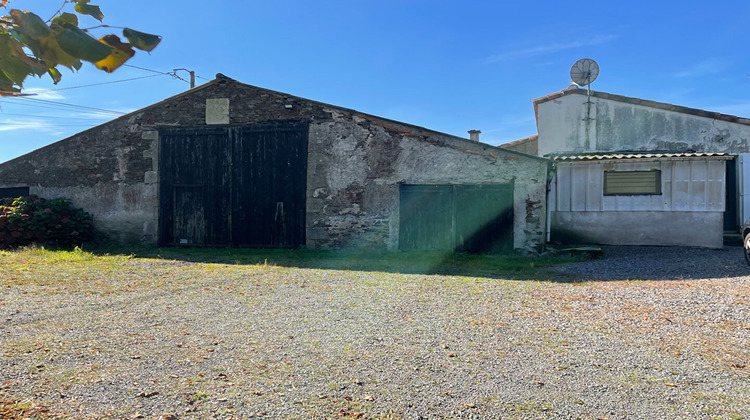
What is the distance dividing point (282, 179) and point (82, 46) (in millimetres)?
10186

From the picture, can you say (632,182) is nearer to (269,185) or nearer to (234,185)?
(269,185)

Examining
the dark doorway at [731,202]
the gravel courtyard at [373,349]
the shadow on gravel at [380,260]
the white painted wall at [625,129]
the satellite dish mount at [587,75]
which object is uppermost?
the satellite dish mount at [587,75]

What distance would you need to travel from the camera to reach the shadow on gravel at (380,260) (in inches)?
332

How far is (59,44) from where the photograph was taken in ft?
4.28

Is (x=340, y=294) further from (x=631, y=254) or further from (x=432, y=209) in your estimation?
(x=631, y=254)

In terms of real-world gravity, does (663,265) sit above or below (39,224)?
below

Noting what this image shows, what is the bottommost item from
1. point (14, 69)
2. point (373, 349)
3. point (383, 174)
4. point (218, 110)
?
point (373, 349)

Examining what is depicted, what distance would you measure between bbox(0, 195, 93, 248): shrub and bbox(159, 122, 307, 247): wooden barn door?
207 cm

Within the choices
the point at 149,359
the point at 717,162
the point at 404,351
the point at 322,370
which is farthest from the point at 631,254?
the point at 149,359

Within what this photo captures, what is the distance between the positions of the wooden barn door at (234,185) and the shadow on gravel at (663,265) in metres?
6.25

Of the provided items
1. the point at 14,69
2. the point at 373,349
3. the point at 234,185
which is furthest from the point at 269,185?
the point at 14,69

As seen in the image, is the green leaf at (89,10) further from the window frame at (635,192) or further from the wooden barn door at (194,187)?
the window frame at (635,192)

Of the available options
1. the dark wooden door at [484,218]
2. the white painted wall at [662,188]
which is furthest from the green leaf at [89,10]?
the white painted wall at [662,188]

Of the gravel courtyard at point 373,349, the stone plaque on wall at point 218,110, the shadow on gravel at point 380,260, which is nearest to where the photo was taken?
the gravel courtyard at point 373,349
